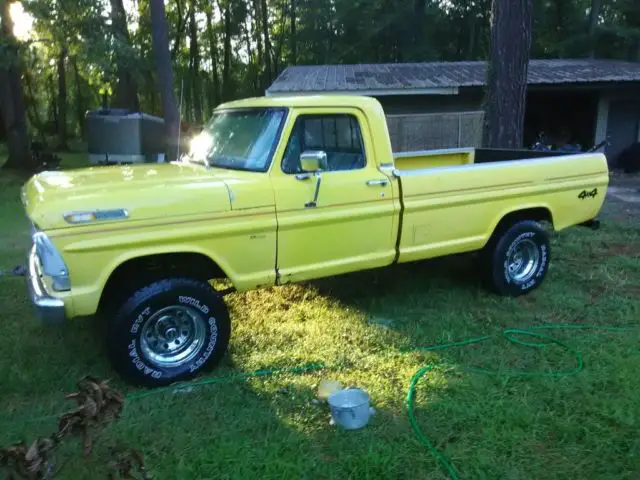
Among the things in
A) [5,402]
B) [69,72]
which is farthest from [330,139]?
[69,72]

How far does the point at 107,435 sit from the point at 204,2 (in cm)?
3805

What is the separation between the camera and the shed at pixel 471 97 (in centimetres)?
1264

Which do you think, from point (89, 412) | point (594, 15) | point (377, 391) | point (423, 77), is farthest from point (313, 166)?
point (594, 15)

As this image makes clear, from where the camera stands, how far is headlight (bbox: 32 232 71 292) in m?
3.58

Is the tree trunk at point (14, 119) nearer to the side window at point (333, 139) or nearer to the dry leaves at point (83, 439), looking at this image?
the side window at point (333, 139)

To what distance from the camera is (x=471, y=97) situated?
15.5m

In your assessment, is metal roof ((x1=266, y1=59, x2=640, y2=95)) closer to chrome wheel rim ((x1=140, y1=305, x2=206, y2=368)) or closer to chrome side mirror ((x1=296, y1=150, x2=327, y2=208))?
chrome side mirror ((x1=296, y1=150, x2=327, y2=208))

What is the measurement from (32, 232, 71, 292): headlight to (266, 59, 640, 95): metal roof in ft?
33.4

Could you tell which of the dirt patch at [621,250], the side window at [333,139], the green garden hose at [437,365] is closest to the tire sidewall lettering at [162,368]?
the green garden hose at [437,365]

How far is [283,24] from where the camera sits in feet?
131

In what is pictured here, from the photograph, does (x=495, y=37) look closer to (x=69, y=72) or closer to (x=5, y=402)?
(x=5, y=402)

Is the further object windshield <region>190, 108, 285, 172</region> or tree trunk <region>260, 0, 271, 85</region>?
tree trunk <region>260, 0, 271, 85</region>

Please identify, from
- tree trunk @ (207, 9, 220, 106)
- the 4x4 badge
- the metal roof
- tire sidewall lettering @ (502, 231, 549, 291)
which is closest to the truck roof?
tire sidewall lettering @ (502, 231, 549, 291)

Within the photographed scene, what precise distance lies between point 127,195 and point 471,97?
13.3m
